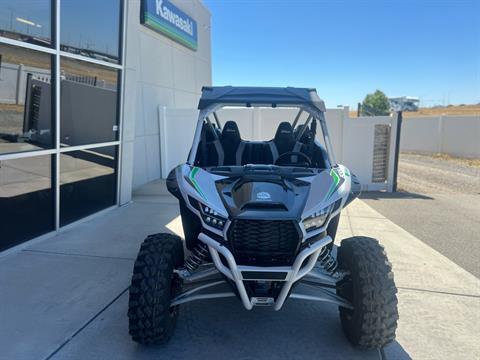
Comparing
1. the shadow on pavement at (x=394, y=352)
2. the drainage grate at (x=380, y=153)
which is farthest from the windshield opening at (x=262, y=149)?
the drainage grate at (x=380, y=153)

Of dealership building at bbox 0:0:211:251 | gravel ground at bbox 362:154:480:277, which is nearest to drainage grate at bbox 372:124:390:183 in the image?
gravel ground at bbox 362:154:480:277

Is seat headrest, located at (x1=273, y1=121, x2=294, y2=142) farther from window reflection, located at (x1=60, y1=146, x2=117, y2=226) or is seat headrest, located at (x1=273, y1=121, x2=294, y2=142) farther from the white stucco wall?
the white stucco wall

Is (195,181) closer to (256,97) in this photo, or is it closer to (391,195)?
(256,97)

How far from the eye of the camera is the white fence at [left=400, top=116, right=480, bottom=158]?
61.8 ft

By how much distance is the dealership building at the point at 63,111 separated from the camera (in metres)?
4.89

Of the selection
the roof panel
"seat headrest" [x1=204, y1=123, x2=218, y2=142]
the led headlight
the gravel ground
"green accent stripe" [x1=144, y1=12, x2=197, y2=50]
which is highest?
"green accent stripe" [x1=144, y1=12, x2=197, y2=50]

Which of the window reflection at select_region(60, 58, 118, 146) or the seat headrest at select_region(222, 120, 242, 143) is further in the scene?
the window reflection at select_region(60, 58, 118, 146)

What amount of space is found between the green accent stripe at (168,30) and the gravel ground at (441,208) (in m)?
6.55

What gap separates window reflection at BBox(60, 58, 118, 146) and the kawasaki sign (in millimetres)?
3328

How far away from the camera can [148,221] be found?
655 cm

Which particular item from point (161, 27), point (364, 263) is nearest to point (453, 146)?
point (161, 27)

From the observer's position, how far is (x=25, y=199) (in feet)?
17.3

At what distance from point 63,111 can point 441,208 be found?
7163mm

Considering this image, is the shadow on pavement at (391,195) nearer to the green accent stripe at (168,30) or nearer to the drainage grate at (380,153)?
the drainage grate at (380,153)
